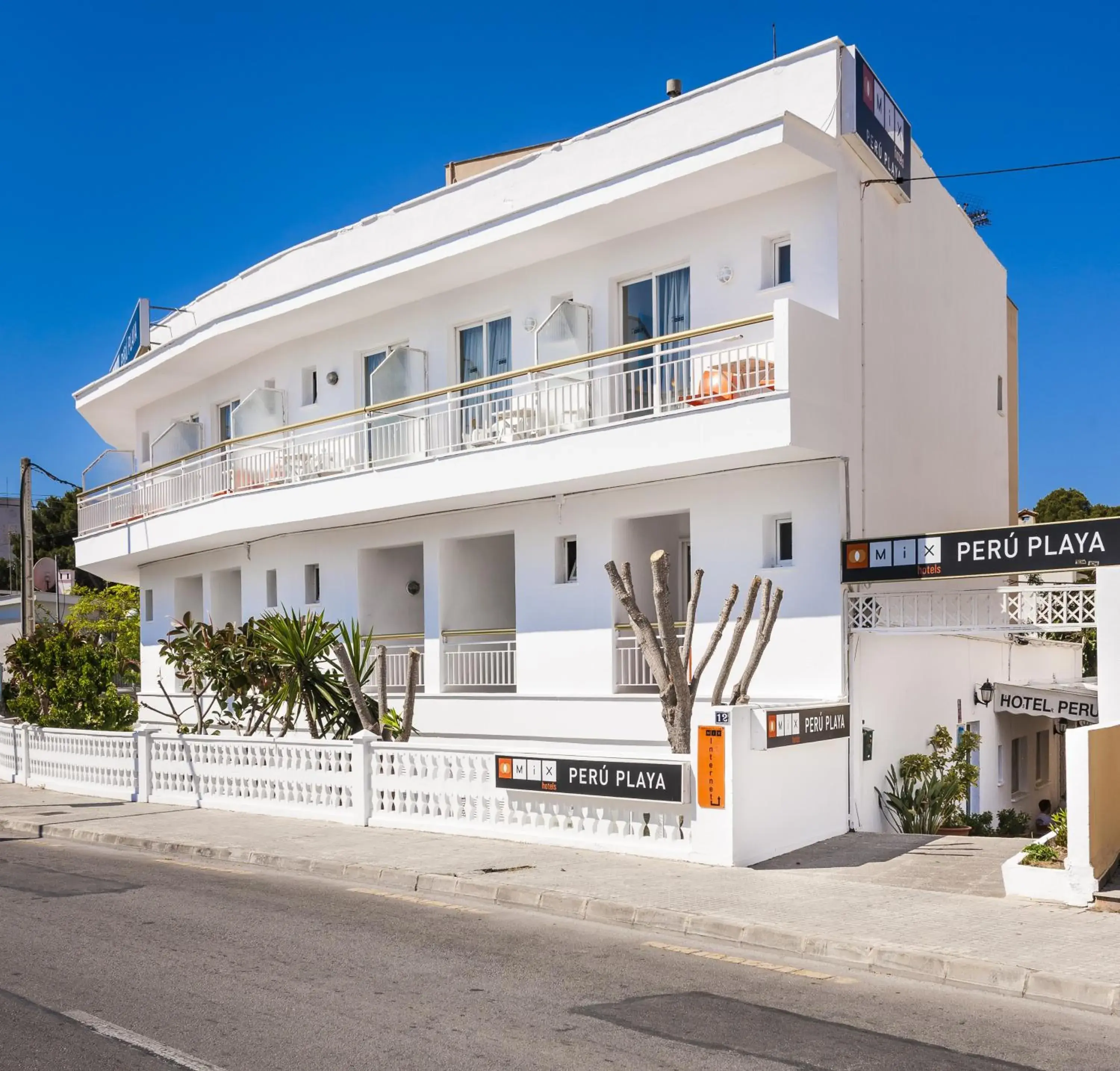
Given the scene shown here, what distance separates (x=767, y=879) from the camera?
1169 cm

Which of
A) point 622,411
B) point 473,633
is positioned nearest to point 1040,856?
point 622,411

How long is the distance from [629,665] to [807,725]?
196 inches

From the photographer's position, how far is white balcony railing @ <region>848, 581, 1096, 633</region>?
579 inches

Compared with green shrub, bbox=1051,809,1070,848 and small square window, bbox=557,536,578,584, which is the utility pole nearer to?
small square window, bbox=557,536,578,584

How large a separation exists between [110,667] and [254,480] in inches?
209

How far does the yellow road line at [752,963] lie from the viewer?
27.6 ft

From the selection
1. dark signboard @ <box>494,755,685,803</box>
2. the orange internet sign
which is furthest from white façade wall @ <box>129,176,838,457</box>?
dark signboard @ <box>494,755,685,803</box>

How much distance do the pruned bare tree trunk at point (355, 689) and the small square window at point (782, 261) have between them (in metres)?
7.63

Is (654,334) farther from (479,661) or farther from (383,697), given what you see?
(383,697)

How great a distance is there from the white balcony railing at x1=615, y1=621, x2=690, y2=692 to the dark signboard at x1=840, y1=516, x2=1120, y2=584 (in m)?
3.52

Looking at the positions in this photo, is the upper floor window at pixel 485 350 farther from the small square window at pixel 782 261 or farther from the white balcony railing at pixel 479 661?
the small square window at pixel 782 261

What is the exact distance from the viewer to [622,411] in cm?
1783

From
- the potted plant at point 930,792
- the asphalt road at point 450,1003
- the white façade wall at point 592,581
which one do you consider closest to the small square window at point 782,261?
the white façade wall at point 592,581

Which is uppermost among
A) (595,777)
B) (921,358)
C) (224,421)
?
(224,421)
